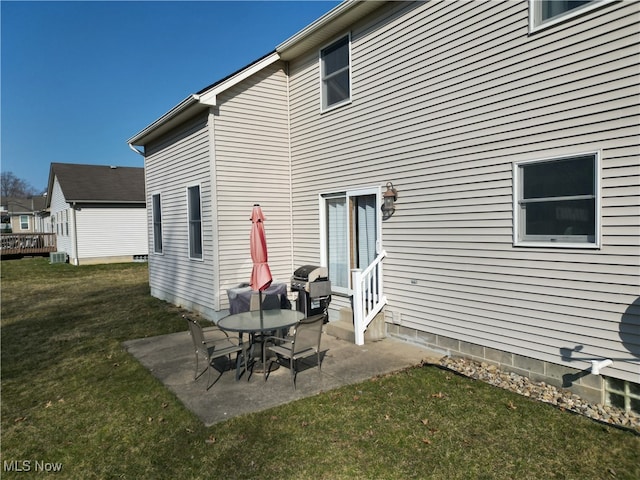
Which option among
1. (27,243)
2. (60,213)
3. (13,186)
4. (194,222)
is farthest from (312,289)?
(13,186)

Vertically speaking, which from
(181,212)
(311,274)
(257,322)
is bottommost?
(257,322)

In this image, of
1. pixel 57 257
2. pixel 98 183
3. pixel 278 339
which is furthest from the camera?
pixel 98 183

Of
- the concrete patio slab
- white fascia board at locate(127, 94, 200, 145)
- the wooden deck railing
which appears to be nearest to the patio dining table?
the concrete patio slab

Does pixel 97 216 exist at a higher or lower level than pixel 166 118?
lower

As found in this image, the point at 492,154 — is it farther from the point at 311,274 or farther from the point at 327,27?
the point at 327,27

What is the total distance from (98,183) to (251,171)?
20314 mm

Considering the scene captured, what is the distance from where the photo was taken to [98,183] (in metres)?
24.3

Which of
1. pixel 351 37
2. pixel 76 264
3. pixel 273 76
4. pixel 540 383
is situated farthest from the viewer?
pixel 76 264

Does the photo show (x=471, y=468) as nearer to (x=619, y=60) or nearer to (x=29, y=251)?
(x=619, y=60)

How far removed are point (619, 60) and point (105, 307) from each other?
12.1m

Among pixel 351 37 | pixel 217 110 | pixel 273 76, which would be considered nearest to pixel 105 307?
pixel 217 110

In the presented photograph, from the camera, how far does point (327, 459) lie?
3.34 m

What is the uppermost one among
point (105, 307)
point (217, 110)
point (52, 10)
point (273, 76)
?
point (52, 10)

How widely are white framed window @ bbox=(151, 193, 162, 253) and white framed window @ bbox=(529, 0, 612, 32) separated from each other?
10044mm
